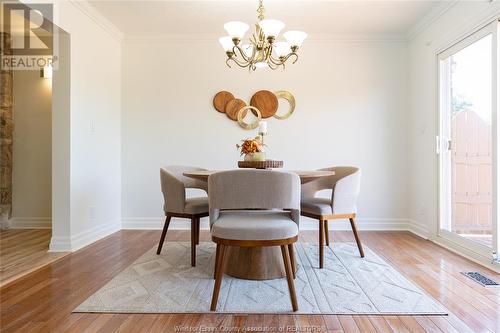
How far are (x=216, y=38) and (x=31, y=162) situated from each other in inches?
115

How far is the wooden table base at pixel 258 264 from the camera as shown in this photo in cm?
223

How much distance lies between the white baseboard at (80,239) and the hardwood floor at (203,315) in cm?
21

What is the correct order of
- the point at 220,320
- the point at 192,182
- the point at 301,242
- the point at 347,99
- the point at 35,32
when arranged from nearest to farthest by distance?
the point at 220,320 < the point at 192,182 < the point at 301,242 < the point at 35,32 < the point at 347,99

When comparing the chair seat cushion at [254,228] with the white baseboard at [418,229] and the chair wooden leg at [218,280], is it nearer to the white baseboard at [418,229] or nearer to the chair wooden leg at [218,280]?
the chair wooden leg at [218,280]

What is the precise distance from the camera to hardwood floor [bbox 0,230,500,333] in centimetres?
161

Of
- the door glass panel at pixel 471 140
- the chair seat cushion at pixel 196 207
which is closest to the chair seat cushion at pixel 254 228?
the chair seat cushion at pixel 196 207

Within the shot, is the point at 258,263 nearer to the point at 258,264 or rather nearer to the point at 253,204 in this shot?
the point at 258,264

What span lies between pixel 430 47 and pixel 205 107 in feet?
8.95

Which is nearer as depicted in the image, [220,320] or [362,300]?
[220,320]

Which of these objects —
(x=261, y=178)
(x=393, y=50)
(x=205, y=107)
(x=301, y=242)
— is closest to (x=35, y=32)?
(x=205, y=107)

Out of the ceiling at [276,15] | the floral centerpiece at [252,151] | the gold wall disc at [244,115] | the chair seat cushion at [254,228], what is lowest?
the chair seat cushion at [254,228]

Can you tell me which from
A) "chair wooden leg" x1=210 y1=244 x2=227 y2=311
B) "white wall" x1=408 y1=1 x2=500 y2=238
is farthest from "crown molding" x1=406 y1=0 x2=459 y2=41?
"chair wooden leg" x1=210 y1=244 x2=227 y2=311

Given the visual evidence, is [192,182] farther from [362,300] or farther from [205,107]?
[362,300]

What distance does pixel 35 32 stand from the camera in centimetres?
372
